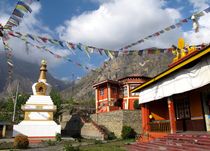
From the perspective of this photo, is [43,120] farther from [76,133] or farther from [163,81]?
[163,81]

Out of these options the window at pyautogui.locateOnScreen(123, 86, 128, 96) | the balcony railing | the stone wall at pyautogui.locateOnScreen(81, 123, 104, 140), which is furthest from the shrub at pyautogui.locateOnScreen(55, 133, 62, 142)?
the window at pyautogui.locateOnScreen(123, 86, 128, 96)

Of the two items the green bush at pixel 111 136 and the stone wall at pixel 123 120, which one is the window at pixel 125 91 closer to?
the stone wall at pixel 123 120

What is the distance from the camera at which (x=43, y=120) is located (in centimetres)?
3080

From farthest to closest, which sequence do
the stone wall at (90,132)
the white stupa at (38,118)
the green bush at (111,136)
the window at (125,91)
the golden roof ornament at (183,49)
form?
1. the window at (125,91)
2. the stone wall at (90,132)
3. the green bush at (111,136)
4. the white stupa at (38,118)
5. the golden roof ornament at (183,49)

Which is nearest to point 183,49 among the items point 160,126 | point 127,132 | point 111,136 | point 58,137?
point 160,126

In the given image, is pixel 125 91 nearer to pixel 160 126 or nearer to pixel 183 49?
pixel 183 49

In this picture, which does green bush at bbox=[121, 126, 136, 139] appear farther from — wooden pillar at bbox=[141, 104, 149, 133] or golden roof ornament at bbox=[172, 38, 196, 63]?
golden roof ornament at bbox=[172, 38, 196, 63]

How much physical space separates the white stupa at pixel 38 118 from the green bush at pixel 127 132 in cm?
782

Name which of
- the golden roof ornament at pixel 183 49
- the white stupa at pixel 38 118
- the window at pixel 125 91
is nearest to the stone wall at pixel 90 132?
the white stupa at pixel 38 118

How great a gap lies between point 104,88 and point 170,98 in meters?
25.5

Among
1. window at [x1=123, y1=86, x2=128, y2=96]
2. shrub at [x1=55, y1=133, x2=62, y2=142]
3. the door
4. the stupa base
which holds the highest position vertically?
window at [x1=123, y1=86, x2=128, y2=96]

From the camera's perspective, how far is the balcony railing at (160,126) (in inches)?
658

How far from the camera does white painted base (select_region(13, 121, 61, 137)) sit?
29.0 m

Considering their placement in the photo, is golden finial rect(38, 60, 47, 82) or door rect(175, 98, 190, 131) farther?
golden finial rect(38, 60, 47, 82)
